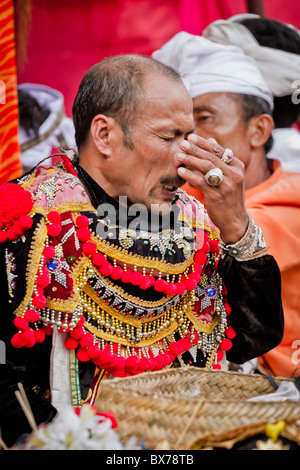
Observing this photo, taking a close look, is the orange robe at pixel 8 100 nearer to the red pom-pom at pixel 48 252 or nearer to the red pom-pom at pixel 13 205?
the red pom-pom at pixel 13 205

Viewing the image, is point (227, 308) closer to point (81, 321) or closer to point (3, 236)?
point (81, 321)

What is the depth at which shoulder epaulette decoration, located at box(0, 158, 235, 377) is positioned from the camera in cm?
190

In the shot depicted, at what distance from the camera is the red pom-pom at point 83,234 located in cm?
196

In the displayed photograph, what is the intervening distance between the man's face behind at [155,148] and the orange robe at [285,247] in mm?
1053

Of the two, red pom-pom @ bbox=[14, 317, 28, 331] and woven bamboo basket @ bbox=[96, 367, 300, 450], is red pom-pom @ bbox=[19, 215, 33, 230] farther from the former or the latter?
woven bamboo basket @ bbox=[96, 367, 300, 450]

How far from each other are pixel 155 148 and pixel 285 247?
1196mm

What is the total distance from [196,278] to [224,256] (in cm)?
14

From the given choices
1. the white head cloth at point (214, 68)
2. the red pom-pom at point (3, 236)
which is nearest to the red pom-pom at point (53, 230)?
the red pom-pom at point (3, 236)

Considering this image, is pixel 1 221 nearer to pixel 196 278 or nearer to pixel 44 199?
pixel 44 199

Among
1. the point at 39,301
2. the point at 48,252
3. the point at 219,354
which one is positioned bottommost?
the point at 219,354

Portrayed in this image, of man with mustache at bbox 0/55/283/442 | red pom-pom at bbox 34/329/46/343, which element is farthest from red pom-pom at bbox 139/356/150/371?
red pom-pom at bbox 34/329/46/343

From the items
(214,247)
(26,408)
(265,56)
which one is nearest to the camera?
(26,408)

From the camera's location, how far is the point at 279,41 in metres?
3.80

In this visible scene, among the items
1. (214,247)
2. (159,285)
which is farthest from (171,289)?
(214,247)
